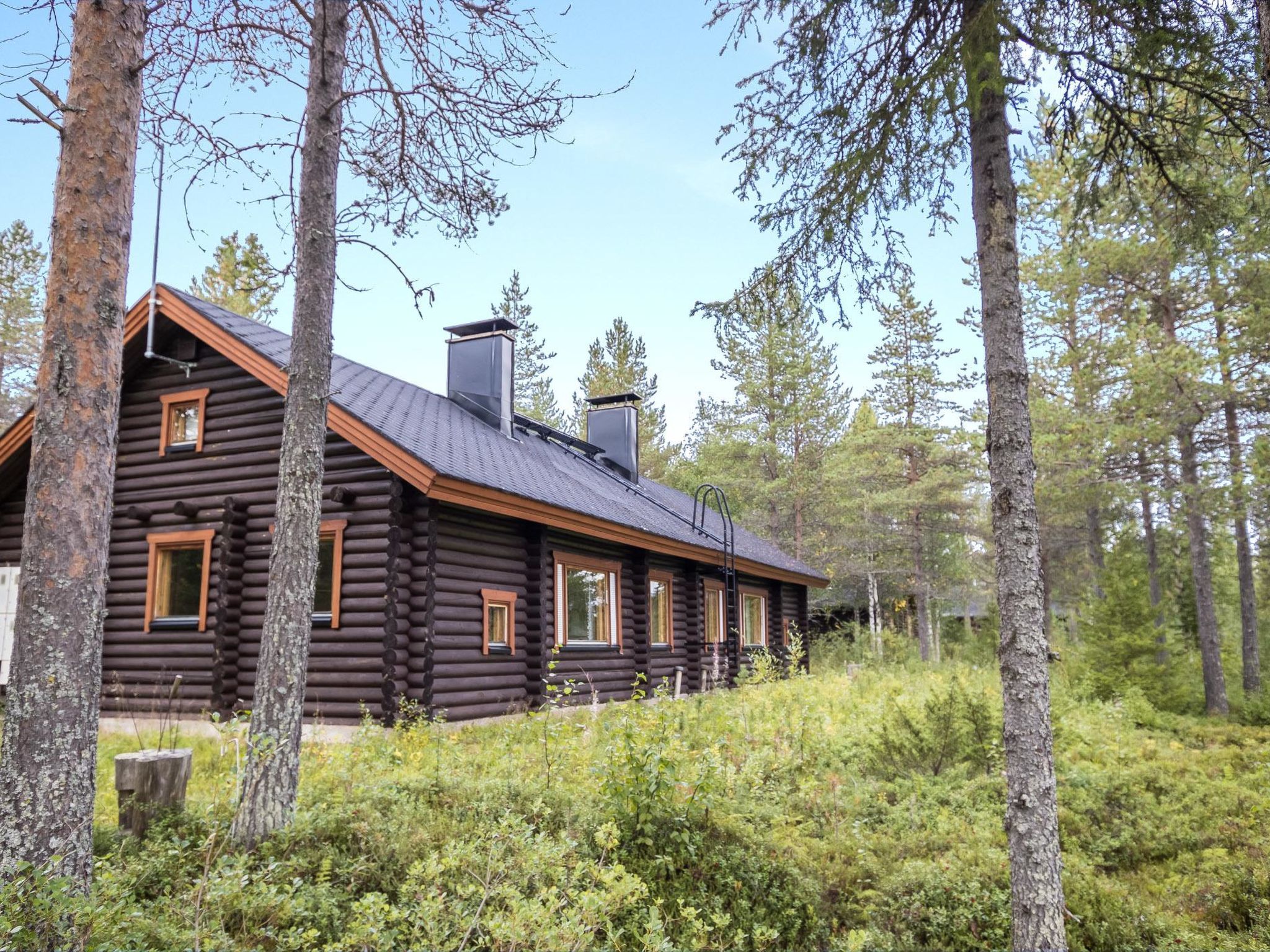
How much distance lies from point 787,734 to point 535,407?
28.8 metres

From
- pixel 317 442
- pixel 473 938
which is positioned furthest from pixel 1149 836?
pixel 317 442

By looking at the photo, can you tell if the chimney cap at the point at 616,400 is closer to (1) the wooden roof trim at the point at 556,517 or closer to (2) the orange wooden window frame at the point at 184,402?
(1) the wooden roof trim at the point at 556,517

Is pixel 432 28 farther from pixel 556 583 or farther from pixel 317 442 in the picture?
pixel 556 583

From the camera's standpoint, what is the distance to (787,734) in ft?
29.2

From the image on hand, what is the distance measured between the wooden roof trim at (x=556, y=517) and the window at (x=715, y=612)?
123 centimetres

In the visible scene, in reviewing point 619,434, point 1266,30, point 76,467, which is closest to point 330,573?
point 76,467

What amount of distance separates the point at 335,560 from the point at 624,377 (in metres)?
24.2

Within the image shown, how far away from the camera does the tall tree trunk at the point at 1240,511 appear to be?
15.3 m

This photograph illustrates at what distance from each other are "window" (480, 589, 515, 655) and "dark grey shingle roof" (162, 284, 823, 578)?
4.78ft

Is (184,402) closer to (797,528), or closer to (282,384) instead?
(282,384)

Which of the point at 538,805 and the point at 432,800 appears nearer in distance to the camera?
the point at 538,805

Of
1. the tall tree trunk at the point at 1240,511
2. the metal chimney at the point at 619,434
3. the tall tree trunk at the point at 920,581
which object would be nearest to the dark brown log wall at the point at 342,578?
the metal chimney at the point at 619,434

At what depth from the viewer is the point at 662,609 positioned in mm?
16312

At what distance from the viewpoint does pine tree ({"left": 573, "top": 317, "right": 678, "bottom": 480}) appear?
33.9 meters
